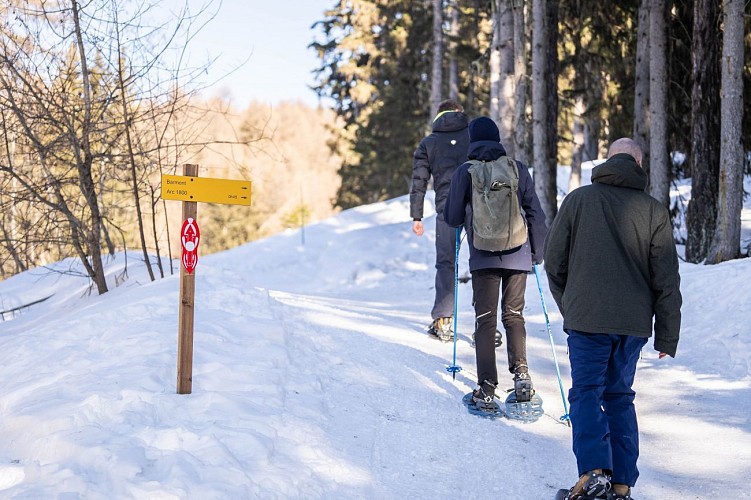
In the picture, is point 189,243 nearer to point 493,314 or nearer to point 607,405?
point 493,314

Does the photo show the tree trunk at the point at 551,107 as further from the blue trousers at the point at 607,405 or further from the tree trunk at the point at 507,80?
the blue trousers at the point at 607,405

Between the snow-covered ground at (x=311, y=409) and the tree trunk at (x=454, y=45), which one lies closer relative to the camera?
the snow-covered ground at (x=311, y=409)

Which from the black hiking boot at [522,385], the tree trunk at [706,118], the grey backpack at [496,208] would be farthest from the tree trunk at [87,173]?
the tree trunk at [706,118]

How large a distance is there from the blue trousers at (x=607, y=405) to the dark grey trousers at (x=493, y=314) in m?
1.47

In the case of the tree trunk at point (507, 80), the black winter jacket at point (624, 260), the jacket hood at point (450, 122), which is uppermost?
the tree trunk at point (507, 80)

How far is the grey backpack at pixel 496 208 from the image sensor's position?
523 cm

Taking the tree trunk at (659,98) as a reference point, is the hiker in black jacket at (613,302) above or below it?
below

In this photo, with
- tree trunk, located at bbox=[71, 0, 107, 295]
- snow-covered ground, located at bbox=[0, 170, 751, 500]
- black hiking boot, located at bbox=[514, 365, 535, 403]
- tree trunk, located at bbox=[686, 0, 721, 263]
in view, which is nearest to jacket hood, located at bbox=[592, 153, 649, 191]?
snow-covered ground, located at bbox=[0, 170, 751, 500]

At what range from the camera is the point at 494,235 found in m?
5.23

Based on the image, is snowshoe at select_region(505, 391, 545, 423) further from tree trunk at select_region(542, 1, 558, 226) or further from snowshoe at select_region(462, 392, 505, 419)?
tree trunk at select_region(542, 1, 558, 226)

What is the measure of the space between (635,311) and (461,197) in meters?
1.98

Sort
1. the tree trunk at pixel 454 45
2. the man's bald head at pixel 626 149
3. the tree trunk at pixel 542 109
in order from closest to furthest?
the man's bald head at pixel 626 149, the tree trunk at pixel 542 109, the tree trunk at pixel 454 45

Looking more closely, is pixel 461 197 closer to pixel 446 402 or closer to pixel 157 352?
pixel 446 402

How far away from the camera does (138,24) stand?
9.00m
